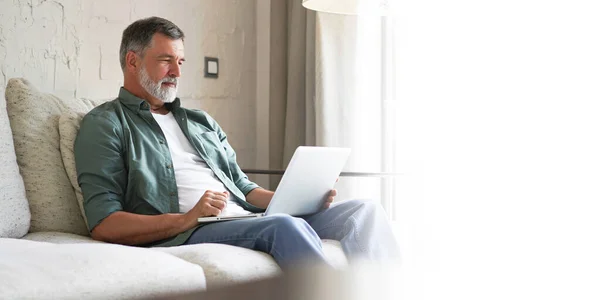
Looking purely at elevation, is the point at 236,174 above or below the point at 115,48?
below

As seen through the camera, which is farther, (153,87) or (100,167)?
(153,87)

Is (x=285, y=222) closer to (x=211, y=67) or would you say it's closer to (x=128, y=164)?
(x=128, y=164)

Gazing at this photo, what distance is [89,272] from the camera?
145cm

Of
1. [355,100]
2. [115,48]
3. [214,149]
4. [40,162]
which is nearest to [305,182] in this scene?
[214,149]

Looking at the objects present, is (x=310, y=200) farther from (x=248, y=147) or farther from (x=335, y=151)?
(x=248, y=147)

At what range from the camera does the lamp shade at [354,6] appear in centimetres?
241

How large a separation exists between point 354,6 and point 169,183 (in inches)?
31.3

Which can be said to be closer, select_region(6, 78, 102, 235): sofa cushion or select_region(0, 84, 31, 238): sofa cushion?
select_region(0, 84, 31, 238): sofa cushion

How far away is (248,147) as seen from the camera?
144 inches

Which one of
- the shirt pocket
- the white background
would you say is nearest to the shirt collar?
the shirt pocket

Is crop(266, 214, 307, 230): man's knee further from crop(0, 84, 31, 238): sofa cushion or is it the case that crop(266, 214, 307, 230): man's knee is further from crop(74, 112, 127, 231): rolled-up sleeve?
crop(0, 84, 31, 238): sofa cushion

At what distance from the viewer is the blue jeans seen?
190cm

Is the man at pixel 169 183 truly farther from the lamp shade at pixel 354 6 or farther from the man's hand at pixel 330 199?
the lamp shade at pixel 354 6

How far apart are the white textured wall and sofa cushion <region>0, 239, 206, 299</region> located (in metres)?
0.81
